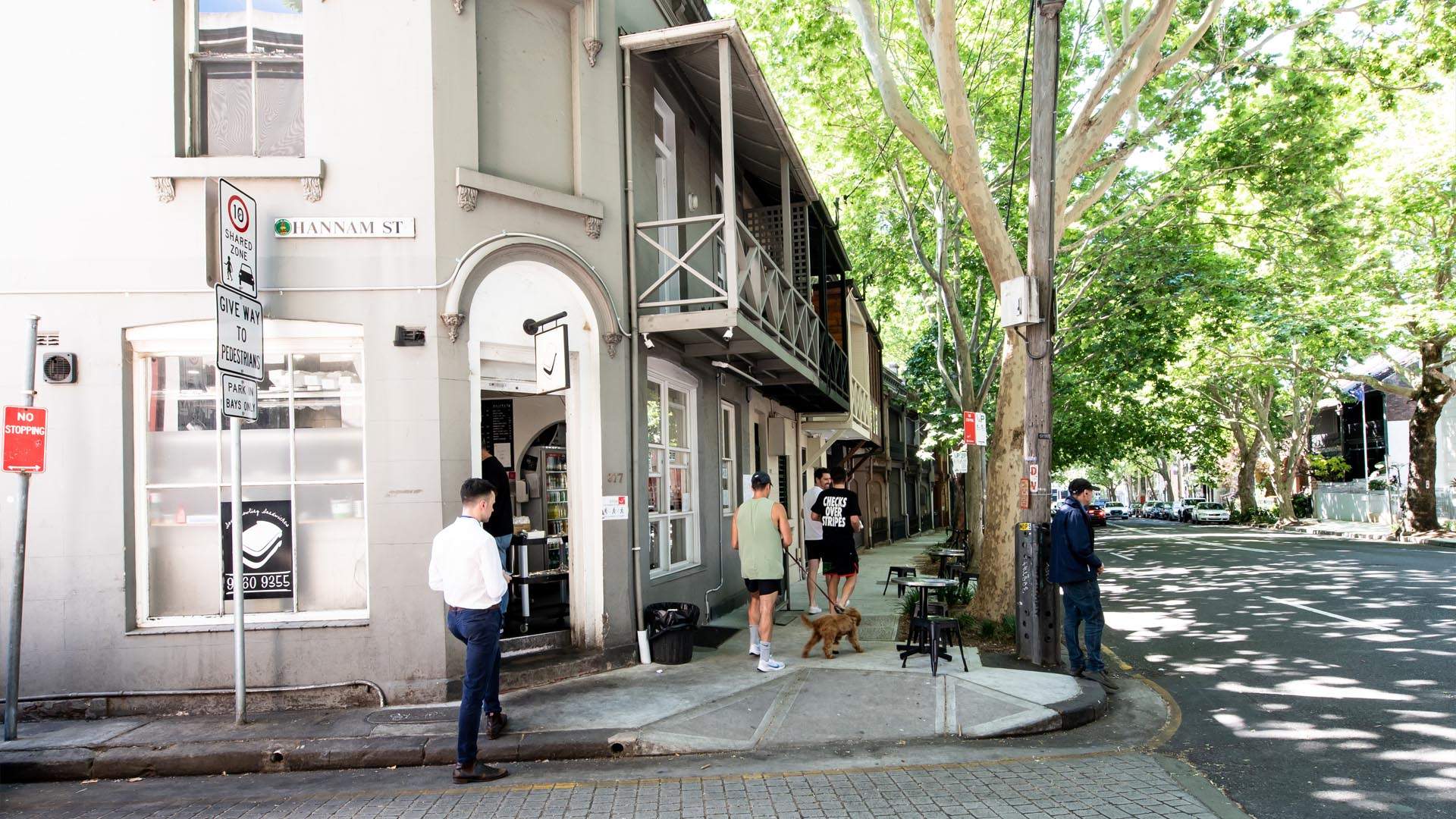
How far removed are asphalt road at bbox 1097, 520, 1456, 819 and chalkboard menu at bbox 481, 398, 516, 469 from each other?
7373 millimetres

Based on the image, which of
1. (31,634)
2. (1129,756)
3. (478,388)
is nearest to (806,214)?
(478,388)

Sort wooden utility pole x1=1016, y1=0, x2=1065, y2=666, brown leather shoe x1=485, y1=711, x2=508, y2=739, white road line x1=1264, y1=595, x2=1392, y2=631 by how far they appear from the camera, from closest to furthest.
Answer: brown leather shoe x1=485, y1=711, x2=508, y2=739 < wooden utility pole x1=1016, y1=0, x2=1065, y2=666 < white road line x1=1264, y1=595, x2=1392, y2=631

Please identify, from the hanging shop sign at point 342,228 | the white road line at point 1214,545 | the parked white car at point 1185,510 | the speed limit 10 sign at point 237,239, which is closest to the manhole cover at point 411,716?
the speed limit 10 sign at point 237,239

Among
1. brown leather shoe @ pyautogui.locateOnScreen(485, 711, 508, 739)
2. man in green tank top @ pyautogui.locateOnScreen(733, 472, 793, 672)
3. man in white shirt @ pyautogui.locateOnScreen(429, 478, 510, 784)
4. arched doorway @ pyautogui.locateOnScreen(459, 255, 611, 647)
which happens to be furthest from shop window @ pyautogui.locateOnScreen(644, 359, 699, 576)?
man in white shirt @ pyautogui.locateOnScreen(429, 478, 510, 784)

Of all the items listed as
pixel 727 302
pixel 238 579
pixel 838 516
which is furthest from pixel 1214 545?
pixel 238 579

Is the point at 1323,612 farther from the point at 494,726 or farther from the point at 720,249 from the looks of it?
the point at 494,726

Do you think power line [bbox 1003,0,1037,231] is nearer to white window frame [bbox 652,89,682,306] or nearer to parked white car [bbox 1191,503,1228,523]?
white window frame [bbox 652,89,682,306]

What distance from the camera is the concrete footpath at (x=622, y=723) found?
6.02 metres

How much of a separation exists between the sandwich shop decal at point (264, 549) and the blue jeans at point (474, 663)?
2.49m

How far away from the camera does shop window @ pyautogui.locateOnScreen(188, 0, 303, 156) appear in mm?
7738

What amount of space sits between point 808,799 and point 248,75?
727 cm

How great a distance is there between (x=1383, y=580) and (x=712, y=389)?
11565mm

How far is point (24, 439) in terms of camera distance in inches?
257

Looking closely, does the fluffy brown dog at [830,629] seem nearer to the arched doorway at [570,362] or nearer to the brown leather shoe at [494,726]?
the arched doorway at [570,362]
